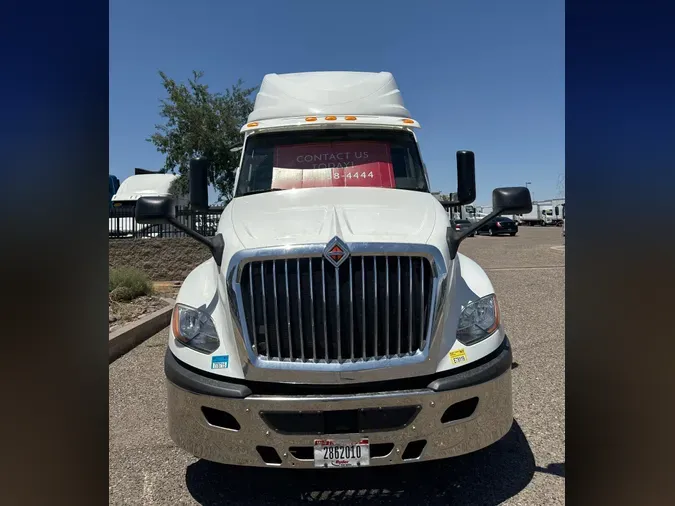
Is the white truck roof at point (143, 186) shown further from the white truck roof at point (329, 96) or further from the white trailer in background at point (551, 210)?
the white trailer in background at point (551, 210)

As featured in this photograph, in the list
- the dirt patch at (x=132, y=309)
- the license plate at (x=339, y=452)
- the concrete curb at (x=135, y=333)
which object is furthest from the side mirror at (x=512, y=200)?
the dirt patch at (x=132, y=309)

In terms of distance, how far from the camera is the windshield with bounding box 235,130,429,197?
3.95 metres

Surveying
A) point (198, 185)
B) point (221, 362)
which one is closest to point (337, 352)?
point (221, 362)

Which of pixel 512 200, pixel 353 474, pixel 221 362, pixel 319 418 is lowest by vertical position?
pixel 353 474

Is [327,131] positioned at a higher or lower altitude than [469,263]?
higher

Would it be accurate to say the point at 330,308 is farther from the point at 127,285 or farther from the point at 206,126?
the point at 206,126

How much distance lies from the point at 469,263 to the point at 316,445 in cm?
172

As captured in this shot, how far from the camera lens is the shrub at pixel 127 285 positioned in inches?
312

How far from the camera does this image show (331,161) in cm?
409

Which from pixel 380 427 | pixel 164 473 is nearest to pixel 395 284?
pixel 380 427

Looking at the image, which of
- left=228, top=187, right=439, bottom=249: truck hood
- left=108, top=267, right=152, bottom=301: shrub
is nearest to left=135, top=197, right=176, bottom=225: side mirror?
left=228, top=187, right=439, bottom=249: truck hood

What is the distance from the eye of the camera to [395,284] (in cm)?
247

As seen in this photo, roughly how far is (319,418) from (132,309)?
6.21m
